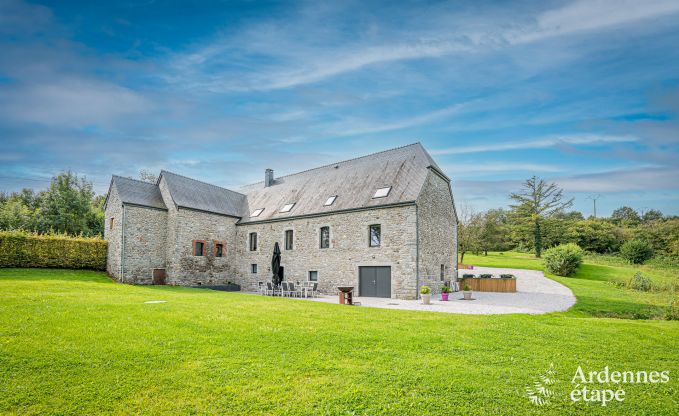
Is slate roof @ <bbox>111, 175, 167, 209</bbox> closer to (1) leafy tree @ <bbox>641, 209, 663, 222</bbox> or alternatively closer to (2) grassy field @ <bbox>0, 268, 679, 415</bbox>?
(2) grassy field @ <bbox>0, 268, 679, 415</bbox>

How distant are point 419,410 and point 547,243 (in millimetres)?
44362

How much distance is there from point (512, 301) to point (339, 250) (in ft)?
29.0

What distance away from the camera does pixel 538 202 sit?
141 ft

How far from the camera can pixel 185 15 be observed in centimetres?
1059

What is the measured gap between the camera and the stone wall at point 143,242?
21.3 meters

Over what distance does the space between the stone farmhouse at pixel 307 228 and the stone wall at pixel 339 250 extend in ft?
0.18

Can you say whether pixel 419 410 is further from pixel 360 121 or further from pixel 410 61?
pixel 360 121

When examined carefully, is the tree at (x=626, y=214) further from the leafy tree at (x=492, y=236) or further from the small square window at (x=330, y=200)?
the small square window at (x=330, y=200)

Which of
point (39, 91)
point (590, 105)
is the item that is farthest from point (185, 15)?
point (590, 105)

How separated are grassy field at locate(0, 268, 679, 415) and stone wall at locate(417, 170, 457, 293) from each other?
28.4ft

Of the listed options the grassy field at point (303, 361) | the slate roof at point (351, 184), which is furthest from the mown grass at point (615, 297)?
the slate roof at point (351, 184)

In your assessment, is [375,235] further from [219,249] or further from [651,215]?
[651,215]

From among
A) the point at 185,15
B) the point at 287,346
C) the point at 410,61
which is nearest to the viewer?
the point at 287,346

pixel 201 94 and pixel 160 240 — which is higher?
pixel 201 94
